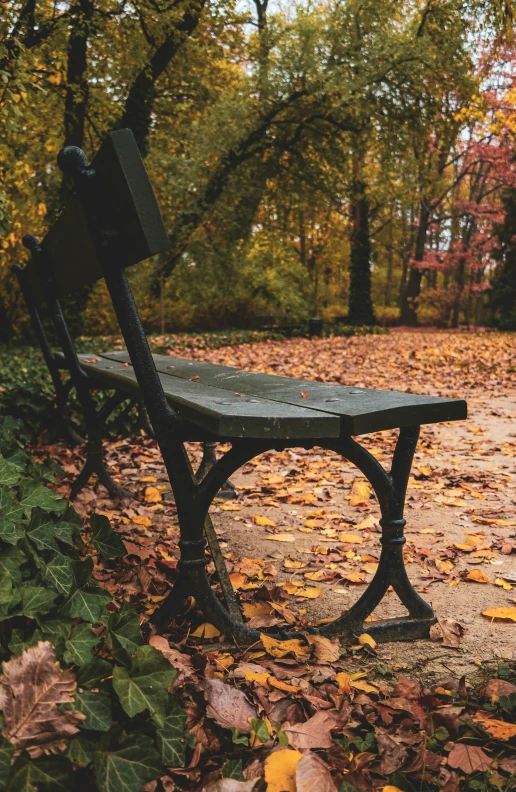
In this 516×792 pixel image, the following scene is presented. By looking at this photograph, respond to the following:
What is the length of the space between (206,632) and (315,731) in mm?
597

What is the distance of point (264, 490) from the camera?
4062 millimetres

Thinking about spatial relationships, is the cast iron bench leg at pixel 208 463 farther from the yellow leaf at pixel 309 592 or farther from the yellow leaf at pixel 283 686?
the yellow leaf at pixel 283 686

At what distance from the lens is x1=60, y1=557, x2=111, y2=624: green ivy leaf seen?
1.64 metres

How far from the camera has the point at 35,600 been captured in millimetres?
1522

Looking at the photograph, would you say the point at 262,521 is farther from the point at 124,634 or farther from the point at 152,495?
the point at 124,634

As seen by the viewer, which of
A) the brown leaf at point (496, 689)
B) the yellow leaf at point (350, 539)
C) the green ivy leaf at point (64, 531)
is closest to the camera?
the brown leaf at point (496, 689)

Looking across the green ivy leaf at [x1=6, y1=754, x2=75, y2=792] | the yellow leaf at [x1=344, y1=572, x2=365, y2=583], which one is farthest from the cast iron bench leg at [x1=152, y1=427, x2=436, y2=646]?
the green ivy leaf at [x1=6, y1=754, x2=75, y2=792]

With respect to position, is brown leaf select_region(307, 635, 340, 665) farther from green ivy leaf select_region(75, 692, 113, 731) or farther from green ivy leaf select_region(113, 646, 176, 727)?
green ivy leaf select_region(75, 692, 113, 731)

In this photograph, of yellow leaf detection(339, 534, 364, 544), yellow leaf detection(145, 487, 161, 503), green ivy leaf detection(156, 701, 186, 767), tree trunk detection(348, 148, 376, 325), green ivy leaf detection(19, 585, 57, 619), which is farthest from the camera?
tree trunk detection(348, 148, 376, 325)

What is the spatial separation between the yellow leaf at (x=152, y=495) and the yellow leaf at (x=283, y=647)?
5.75ft

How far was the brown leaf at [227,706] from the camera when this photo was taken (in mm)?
1606

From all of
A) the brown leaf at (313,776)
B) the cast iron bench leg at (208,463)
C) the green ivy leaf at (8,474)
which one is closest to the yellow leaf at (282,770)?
the brown leaf at (313,776)

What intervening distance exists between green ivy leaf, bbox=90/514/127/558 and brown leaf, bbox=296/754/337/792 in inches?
35.6

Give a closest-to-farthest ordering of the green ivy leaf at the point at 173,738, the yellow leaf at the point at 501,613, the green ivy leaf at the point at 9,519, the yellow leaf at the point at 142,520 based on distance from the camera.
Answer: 1. the green ivy leaf at the point at 173,738
2. the green ivy leaf at the point at 9,519
3. the yellow leaf at the point at 501,613
4. the yellow leaf at the point at 142,520
